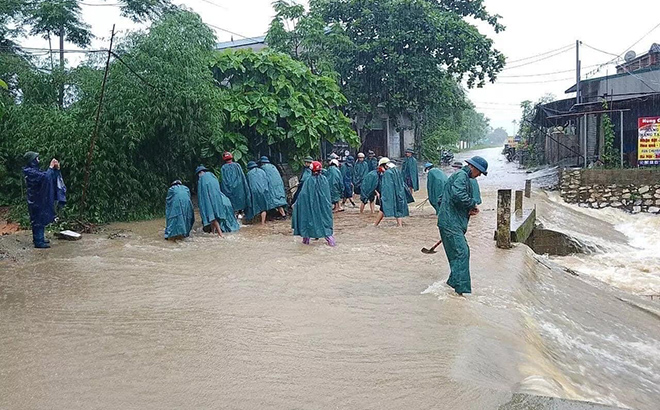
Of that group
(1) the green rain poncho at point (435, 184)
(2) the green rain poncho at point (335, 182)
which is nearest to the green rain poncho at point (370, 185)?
(2) the green rain poncho at point (335, 182)

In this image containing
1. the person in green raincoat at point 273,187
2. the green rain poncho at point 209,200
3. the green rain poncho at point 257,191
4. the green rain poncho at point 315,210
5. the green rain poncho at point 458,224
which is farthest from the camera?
the person in green raincoat at point 273,187

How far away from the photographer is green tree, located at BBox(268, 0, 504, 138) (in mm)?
23250

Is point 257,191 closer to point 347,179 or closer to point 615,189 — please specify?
point 347,179

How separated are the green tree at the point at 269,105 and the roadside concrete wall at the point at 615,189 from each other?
9.18 m

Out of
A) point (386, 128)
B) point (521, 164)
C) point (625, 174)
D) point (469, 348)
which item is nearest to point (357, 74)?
point (386, 128)

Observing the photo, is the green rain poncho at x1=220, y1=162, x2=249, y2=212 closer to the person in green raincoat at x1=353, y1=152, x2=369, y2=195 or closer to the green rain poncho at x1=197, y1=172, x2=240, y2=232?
the green rain poncho at x1=197, y1=172, x2=240, y2=232

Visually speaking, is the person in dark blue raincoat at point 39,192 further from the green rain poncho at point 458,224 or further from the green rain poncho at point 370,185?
the green rain poncho at point 370,185

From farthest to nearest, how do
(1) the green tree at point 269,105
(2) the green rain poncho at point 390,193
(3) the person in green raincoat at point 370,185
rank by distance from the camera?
(1) the green tree at point 269,105 < (3) the person in green raincoat at point 370,185 < (2) the green rain poncho at point 390,193

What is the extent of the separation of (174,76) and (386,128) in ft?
64.5

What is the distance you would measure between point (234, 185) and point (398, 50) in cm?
1449

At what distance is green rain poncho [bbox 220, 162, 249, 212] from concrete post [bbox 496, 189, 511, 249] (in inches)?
216

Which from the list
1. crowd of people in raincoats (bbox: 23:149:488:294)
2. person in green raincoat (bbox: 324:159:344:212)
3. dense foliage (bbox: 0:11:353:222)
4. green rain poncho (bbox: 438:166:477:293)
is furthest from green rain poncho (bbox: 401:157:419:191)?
green rain poncho (bbox: 438:166:477:293)

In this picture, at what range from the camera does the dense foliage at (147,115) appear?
1166 cm

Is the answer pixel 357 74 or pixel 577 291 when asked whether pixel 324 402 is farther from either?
pixel 357 74
